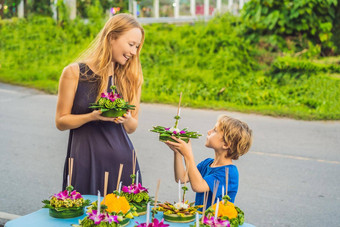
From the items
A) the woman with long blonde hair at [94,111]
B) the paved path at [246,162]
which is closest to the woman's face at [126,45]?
the woman with long blonde hair at [94,111]

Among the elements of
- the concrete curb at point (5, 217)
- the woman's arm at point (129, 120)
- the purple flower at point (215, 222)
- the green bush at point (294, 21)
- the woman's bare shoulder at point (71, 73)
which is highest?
the green bush at point (294, 21)

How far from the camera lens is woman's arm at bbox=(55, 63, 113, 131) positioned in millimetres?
3439

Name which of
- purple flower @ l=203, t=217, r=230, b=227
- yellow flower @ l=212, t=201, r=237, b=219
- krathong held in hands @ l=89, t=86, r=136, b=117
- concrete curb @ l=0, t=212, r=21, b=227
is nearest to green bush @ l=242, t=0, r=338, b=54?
concrete curb @ l=0, t=212, r=21, b=227

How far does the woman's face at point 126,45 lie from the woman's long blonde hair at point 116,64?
26mm

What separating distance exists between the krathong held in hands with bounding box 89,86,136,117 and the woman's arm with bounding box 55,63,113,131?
0.09 meters

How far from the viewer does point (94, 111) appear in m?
3.40

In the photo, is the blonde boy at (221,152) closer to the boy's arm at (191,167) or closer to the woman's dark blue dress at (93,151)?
the boy's arm at (191,167)

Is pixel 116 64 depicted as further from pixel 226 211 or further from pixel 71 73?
pixel 226 211

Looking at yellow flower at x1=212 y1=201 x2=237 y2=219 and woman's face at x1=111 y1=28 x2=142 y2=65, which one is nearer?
yellow flower at x1=212 y1=201 x2=237 y2=219

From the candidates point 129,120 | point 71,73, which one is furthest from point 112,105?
point 71,73

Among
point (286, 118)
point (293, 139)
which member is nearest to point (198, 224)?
Result: point (293, 139)

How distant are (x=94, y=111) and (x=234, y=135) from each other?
93 centimetres

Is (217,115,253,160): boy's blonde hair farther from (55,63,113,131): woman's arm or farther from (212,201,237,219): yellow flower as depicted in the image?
(55,63,113,131): woman's arm

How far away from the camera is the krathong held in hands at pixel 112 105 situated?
11.0ft
